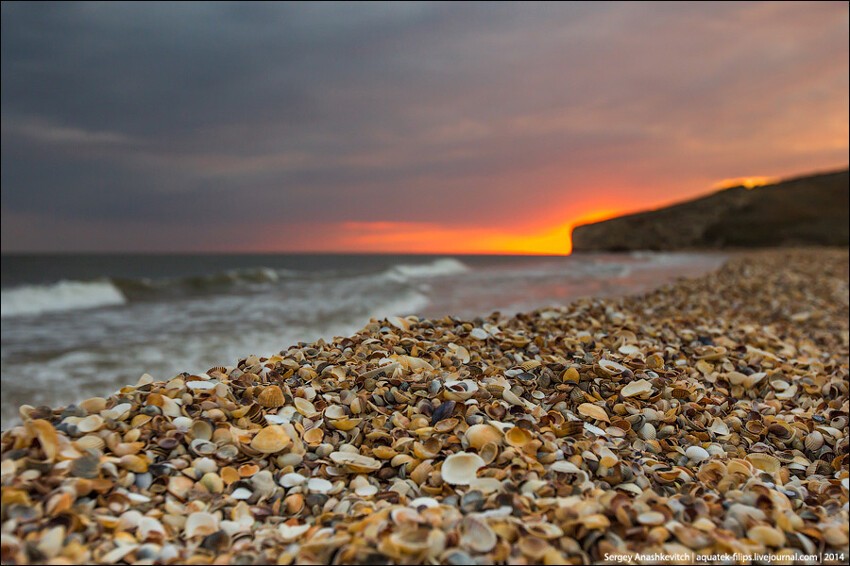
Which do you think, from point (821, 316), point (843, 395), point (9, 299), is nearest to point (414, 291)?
point (821, 316)

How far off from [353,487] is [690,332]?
3.01 metres

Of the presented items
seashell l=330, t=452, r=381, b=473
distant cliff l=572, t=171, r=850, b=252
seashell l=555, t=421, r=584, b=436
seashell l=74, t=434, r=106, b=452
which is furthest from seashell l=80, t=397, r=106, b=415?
distant cliff l=572, t=171, r=850, b=252

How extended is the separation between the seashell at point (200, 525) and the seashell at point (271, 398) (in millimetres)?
535

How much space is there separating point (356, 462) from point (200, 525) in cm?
47

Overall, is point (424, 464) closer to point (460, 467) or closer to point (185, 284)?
point (460, 467)

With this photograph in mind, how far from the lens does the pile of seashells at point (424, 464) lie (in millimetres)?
1328

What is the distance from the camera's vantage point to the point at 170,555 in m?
1.33

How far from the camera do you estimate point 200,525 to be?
1.46 meters

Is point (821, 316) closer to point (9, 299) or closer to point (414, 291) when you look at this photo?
point (414, 291)

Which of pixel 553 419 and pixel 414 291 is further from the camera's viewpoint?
pixel 414 291

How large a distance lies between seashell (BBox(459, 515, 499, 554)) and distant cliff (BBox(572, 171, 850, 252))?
4079 cm

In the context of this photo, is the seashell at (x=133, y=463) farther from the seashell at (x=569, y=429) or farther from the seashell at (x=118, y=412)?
the seashell at (x=569, y=429)

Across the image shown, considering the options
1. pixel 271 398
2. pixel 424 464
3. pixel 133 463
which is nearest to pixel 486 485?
pixel 424 464

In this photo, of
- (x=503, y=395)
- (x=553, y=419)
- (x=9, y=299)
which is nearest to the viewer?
(x=553, y=419)
